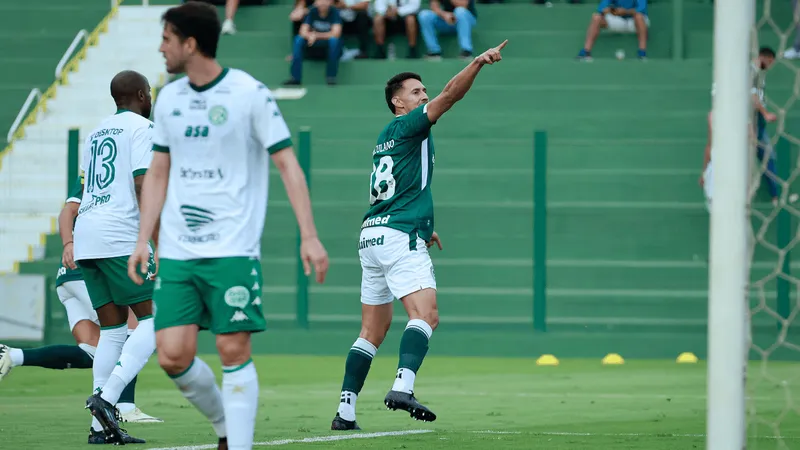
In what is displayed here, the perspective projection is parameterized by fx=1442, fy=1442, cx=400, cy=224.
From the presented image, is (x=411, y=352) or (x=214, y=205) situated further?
(x=411, y=352)

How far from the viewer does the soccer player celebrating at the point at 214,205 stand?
556cm

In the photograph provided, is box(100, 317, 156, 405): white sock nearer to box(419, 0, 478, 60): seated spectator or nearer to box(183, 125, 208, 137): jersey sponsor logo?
box(183, 125, 208, 137): jersey sponsor logo

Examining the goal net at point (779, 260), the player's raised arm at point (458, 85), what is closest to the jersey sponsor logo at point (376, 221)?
the player's raised arm at point (458, 85)

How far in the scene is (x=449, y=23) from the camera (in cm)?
1831

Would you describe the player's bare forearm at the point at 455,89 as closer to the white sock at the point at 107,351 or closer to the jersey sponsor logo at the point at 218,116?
the jersey sponsor logo at the point at 218,116

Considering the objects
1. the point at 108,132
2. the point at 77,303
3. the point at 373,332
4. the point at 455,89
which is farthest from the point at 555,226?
the point at 108,132

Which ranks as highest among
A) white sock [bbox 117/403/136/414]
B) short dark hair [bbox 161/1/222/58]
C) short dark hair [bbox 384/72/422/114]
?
short dark hair [bbox 384/72/422/114]

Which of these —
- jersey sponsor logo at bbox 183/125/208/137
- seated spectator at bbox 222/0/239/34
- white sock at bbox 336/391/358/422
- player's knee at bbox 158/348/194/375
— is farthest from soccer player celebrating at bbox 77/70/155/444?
seated spectator at bbox 222/0/239/34

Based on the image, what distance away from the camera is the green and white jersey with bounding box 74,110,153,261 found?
7422mm

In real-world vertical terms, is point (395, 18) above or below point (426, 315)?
above

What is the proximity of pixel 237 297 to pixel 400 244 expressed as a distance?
224 centimetres

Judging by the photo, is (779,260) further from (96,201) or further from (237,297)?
(237,297)

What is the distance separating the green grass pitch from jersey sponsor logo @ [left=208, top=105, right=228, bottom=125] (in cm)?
191

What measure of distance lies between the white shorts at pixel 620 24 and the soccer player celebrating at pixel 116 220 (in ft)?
36.8
